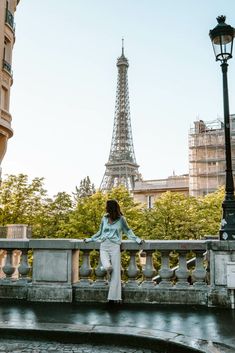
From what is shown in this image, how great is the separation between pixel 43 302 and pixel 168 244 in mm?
2543

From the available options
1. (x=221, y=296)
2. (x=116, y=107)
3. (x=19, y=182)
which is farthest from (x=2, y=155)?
(x=116, y=107)

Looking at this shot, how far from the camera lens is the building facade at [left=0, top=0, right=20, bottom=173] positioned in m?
22.1

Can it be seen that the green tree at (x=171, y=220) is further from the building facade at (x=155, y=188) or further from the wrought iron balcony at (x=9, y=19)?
the building facade at (x=155, y=188)

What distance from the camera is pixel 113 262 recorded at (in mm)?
7555

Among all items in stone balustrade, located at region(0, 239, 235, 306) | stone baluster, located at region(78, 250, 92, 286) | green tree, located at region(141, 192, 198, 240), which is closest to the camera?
stone balustrade, located at region(0, 239, 235, 306)

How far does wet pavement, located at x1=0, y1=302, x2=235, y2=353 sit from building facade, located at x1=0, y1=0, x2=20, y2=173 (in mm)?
15572

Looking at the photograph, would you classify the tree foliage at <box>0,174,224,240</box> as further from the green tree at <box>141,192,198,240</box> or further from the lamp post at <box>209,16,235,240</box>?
the lamp post at <box>209,16,235,240</box>

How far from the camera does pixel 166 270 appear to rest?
25.8 ft

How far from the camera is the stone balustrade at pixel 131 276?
749 centimetres

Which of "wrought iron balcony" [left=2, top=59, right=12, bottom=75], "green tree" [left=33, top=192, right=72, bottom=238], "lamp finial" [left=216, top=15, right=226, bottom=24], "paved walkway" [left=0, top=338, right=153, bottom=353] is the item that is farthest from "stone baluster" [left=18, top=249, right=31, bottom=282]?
"green tree" [left=33, top=192, right=72, bottom=238]

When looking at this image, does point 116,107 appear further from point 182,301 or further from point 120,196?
point 182,301

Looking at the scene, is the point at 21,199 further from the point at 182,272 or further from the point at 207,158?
the point at 207,158

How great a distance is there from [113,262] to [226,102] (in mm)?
3779

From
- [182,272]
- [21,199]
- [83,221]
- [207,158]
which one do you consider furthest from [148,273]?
[207,158]
